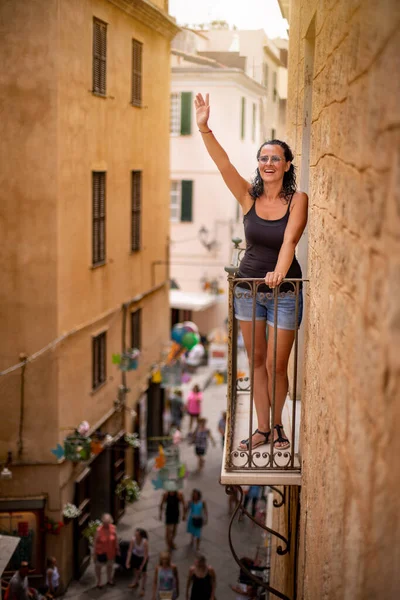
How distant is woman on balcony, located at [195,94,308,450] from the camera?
5.29 m

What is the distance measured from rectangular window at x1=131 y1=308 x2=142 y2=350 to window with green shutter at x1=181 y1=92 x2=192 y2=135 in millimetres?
8947

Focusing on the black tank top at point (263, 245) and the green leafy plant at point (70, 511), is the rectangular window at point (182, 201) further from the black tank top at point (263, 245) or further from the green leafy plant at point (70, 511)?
the black tank top at point (263, 245)

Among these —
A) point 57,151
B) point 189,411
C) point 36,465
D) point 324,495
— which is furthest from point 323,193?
point 189,411

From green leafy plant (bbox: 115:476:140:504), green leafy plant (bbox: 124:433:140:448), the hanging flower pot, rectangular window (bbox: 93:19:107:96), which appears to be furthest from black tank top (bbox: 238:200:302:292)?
green leafy plant (bbox: 124:433:140:448)

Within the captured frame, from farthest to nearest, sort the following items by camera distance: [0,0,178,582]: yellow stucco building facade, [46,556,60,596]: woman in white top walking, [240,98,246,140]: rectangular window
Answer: [240,98,246,140]: rectangular window → [46,556,60,596]: woman in white top walking → [0,0,178,582]: yellow stucco building facade

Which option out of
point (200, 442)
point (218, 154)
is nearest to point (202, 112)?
point (218, 154)

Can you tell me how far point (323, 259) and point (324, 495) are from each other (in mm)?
1046

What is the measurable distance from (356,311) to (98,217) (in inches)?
470

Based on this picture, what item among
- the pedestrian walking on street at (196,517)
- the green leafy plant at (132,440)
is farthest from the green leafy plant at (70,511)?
the green leafy plant at (132,440)

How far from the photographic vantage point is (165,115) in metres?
18.8

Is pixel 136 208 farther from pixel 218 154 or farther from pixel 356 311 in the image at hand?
pixel 356 311

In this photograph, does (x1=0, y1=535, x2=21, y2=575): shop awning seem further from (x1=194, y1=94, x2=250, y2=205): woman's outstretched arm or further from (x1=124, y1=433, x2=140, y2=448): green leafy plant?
(x1=124, y1=433, x2=140, y2=448): green leafy plant

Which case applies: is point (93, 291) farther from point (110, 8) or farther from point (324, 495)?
point (324, 495)

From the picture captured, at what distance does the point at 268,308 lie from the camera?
550 cm
